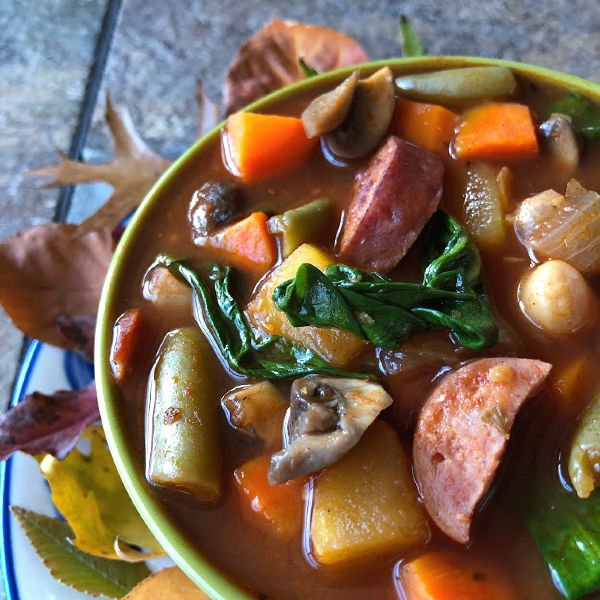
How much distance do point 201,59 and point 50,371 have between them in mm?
1293

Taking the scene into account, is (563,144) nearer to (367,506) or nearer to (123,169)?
(367,506)

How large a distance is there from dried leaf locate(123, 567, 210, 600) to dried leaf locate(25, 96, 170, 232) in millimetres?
998

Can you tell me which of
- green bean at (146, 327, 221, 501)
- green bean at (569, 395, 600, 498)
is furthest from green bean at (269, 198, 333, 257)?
green bean at (569, 395, 600, 498)

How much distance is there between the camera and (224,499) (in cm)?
129

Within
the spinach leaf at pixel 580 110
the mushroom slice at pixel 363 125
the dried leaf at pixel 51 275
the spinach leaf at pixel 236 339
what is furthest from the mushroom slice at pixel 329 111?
the dried leaf at pixel 51 275

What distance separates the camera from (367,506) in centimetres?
120

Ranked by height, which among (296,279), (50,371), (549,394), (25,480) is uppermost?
(296,279)

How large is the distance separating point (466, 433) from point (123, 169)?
55.2 inches

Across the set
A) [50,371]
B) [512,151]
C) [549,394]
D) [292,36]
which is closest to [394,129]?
[512,151]

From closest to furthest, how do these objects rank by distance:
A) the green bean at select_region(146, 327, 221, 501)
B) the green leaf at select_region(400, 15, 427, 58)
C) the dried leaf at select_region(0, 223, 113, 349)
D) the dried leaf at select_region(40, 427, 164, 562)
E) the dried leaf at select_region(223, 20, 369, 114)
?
the green bean at select_region(146, 327, 221, 501)
the dried leaf at select_region(40, 427, 164, 562)
the dried leaf at select_region(0, 223, 113, 349)
the green leaf at select_region(400, 15, 427, 58)
the dried leaf at select_region(223, 20, 369, 114)

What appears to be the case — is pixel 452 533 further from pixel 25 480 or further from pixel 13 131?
pixel 13 131

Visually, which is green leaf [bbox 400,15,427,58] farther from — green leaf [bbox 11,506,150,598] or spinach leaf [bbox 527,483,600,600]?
green leaf [bbox 11,506,150,598]

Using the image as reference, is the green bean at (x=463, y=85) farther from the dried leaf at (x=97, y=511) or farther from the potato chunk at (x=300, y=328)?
the dried leaf at (x=97, y=511)

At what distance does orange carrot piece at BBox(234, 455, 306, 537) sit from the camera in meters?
1.26
